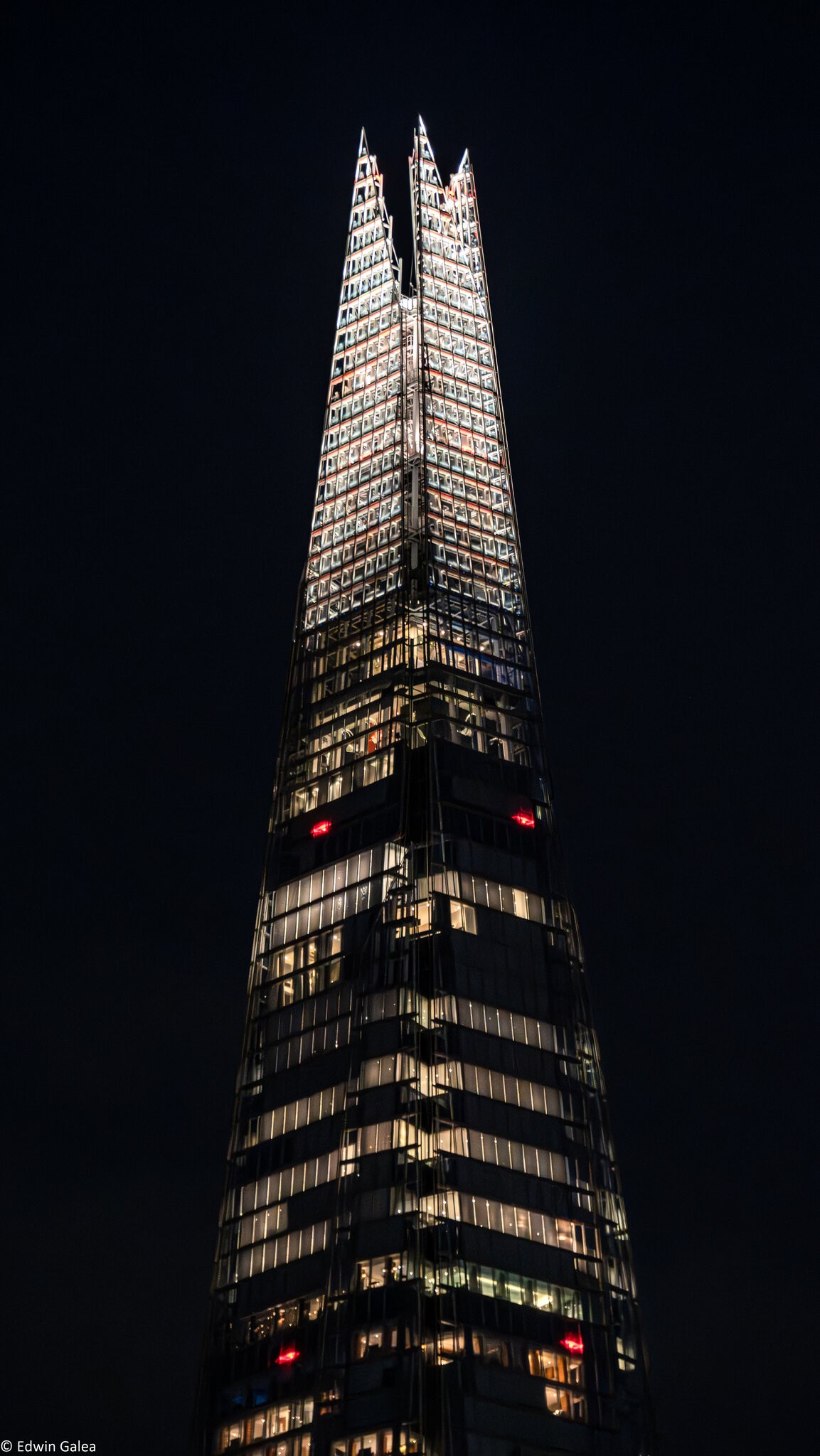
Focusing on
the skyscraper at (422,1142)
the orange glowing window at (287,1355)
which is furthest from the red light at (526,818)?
the orange glowing window at (287,1355)

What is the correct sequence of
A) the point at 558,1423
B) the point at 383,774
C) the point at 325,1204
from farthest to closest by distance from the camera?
the point at 383,774, the point at 325,1204, the point at 558,1423

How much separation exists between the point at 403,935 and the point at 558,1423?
46.1 metres

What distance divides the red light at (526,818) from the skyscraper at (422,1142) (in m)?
0.30

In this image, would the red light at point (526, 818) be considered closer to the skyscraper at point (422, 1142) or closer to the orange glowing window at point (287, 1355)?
the skyscraper at point (422, 1142)

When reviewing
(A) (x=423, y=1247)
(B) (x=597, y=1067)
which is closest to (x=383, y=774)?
(B) (x=597, y=1067)

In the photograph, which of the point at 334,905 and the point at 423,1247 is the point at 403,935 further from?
the point at 423,1247

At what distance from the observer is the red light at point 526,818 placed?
627 feet

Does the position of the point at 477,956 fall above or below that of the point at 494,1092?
above

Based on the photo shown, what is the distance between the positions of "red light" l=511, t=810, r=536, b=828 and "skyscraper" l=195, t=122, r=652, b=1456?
0.99 ft

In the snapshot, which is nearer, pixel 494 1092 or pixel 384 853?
pixel 494 1092

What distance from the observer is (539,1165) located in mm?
169625

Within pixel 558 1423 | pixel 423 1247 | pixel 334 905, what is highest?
pixel 334 905

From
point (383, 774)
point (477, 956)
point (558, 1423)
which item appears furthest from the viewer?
point (383, 774)

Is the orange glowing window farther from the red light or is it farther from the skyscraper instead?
the red light
